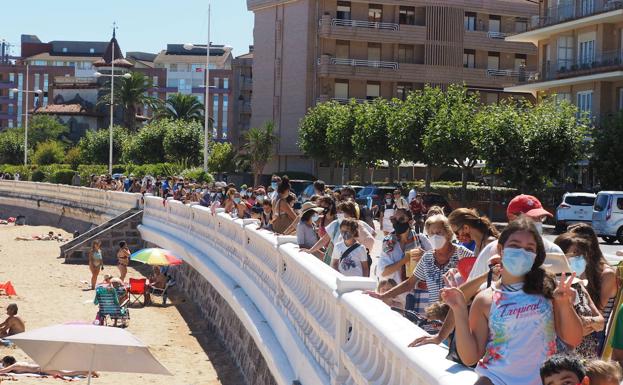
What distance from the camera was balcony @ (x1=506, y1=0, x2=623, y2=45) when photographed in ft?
150

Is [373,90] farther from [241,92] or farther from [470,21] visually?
[241,92]

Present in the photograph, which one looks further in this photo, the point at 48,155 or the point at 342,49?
the point at 48,155

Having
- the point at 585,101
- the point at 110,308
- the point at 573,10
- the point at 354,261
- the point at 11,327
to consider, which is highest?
the point at 573,10

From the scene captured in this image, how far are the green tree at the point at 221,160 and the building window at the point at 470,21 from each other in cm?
1781

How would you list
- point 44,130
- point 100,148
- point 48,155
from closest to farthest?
point 100,148 → point 48,155 → point 44,130

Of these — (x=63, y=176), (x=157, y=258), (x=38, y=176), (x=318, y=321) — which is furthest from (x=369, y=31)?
(x=318, y=321)

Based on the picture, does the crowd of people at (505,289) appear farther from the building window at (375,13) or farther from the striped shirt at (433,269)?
the building window at (375,13)

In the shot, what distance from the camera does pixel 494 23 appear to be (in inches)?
2785

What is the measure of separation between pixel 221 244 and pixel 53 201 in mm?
34570

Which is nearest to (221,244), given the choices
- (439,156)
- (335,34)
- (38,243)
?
(38,243)

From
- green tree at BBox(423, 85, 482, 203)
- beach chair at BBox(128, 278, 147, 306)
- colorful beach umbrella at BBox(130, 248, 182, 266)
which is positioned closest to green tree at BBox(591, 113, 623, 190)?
green tree at BBox(423, 85, 482, 203)

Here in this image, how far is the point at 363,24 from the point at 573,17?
21199mm

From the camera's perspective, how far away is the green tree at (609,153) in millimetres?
42062

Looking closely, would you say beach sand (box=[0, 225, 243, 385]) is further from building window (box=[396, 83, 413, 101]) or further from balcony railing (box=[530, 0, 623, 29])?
building window (box=[396, 83, 413, 101])
